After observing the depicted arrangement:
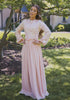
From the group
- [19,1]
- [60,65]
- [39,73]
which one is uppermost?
[19,1]

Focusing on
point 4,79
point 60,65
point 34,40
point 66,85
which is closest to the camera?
point 34,40

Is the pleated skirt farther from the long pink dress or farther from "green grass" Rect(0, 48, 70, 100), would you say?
"green grass" Rect(0, 48, 70, 100)

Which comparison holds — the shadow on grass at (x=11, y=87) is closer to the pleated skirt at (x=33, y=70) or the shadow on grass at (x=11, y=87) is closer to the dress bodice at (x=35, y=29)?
the pleated skirt at (x=33, y=70)

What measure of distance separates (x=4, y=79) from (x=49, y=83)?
1447 millimetres

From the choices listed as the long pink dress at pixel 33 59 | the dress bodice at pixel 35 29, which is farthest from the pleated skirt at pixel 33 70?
the dress bodice at pixel 35 29

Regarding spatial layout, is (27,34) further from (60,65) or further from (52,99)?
(60,65)

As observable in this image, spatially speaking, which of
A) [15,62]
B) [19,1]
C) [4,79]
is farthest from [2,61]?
[19,1]

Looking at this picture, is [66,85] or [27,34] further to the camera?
[66,85]

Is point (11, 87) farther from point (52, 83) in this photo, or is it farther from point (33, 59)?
point (33, 59)

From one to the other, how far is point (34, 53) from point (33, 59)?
0.48 ft

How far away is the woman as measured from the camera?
430 centimetres

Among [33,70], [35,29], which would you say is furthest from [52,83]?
[35,29]

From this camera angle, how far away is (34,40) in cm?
435

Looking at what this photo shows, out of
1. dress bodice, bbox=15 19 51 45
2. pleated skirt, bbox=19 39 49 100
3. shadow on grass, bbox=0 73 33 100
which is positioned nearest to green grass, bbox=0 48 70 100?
shadow on grass, bbox=0 73 33 100
